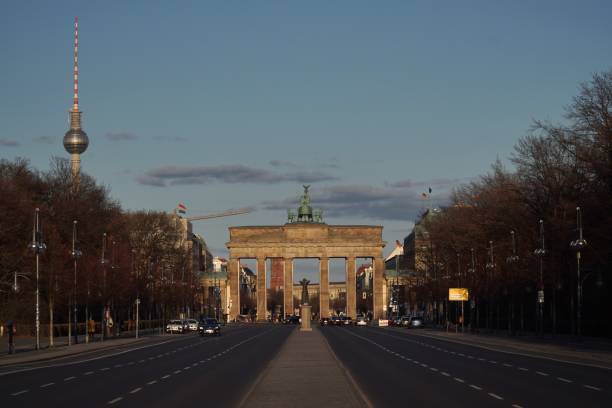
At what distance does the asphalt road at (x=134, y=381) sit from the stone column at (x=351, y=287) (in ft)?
409

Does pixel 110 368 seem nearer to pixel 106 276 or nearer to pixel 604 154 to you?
pixel 604 154

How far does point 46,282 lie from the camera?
244 ft

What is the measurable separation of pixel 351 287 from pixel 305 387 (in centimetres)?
15076

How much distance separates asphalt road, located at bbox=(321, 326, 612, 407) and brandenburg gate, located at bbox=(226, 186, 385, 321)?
127798 millimetres

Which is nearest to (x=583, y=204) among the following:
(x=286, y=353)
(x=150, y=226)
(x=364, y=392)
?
(x=286, y=353)

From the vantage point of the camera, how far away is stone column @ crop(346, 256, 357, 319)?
179 m

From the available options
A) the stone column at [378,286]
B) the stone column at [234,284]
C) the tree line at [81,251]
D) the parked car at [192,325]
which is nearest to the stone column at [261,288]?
the stone column at [234,284]

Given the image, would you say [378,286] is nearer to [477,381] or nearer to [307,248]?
[307,248]

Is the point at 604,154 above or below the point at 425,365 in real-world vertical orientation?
above

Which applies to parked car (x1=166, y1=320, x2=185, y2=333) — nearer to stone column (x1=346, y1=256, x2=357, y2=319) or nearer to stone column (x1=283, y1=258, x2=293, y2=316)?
stone column (x1=283, y1=258, x2=293, y2=316)

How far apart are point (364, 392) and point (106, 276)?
6053cm

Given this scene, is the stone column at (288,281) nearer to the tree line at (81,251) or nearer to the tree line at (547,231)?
the tree line at (81,251)

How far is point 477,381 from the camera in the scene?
33906 mm

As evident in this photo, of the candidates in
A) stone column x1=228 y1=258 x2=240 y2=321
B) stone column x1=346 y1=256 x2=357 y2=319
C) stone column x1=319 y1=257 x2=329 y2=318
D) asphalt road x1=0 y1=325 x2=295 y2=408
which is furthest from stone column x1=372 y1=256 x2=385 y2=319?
asphalt road x1=0 y1=325 x2=295 y2=408
